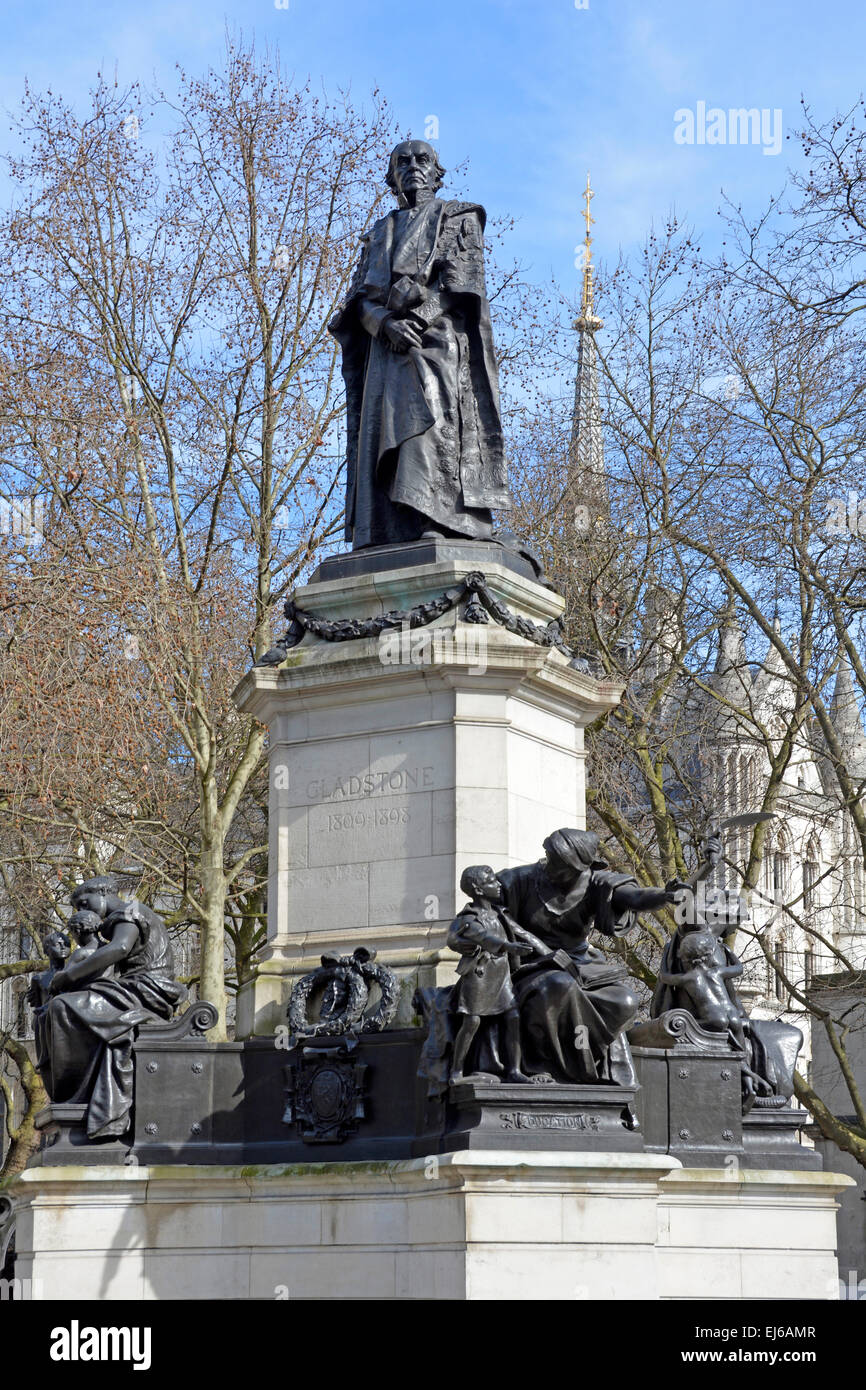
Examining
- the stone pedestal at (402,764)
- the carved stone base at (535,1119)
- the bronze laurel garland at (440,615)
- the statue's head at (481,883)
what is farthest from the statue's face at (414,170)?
the carved stone base at (535,1119)

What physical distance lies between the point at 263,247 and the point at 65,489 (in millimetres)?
4423

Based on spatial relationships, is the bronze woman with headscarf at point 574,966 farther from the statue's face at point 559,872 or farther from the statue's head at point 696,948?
the statue's head at point 696,948

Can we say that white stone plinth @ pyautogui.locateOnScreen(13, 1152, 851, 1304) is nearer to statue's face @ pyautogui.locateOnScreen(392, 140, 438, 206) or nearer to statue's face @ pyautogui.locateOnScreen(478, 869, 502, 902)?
statue's face @ pyautogui.locateOnScreen(478, 869, 502, 902)

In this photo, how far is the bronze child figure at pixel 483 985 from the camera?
396 inches

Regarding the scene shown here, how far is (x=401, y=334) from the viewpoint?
12469 mm

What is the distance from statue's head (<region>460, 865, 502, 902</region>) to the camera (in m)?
10.3

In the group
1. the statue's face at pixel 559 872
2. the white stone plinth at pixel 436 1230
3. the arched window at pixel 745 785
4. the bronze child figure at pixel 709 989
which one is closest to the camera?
the white stone plinth at pixel 436 1230

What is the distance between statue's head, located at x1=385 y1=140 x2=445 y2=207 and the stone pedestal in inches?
102

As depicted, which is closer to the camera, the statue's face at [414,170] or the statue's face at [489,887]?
the statue's face at [489,887]

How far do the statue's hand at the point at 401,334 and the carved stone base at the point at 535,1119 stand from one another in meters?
4.98

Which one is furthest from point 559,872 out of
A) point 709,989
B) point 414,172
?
point 414,172

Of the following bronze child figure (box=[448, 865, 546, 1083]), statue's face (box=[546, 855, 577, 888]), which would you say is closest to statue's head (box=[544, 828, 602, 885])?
statue's face (box=[546, 855, 577, 888])

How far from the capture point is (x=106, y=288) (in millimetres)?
25562
